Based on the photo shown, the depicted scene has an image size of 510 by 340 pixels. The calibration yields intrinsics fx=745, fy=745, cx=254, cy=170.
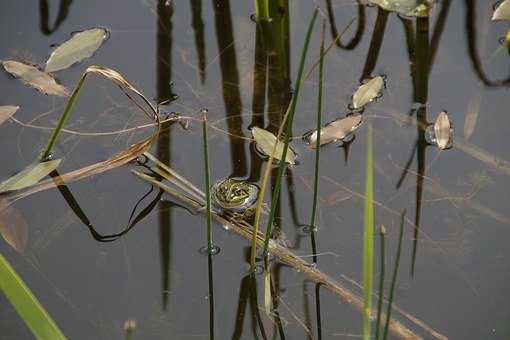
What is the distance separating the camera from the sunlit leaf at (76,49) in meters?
1.64

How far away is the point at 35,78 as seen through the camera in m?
1.62

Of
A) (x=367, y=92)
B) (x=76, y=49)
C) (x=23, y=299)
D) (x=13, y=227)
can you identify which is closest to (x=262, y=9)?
(x=367, y=92)

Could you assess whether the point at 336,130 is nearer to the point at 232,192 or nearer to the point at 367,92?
the point at 367,92

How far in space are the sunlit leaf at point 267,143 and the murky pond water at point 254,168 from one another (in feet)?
0.08

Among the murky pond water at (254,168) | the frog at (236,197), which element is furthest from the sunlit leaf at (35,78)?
the frog at (236,197)

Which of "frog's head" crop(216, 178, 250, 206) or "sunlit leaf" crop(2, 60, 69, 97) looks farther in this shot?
"sunlit leaf" crop(2, 60, 69, 97)

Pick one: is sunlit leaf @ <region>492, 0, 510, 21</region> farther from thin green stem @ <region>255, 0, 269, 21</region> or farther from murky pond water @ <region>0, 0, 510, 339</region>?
thin green stem @ <region>255, 0, 269, 21</region>

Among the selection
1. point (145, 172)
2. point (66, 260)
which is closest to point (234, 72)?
point (145, 172)

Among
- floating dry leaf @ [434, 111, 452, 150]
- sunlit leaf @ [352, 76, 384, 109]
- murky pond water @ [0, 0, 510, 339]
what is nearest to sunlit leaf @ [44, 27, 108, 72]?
murky pond water @ [0, 0, 510, 339]

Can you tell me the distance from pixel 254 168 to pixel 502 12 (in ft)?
2.29

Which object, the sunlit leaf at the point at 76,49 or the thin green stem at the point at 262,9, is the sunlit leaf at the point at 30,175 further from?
the thin green stem at the point at 262,9

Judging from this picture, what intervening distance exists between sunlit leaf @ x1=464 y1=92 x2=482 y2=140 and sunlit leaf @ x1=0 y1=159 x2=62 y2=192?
822 millimetres

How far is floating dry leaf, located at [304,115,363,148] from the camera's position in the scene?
151 cm

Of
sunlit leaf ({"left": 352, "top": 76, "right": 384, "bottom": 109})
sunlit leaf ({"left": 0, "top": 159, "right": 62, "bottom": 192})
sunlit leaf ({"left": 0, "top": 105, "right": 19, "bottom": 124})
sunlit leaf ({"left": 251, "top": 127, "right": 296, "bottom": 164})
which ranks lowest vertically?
sunlit leaf ({"left": 0, "top": 159, "right": 62, "bottom": 192})
